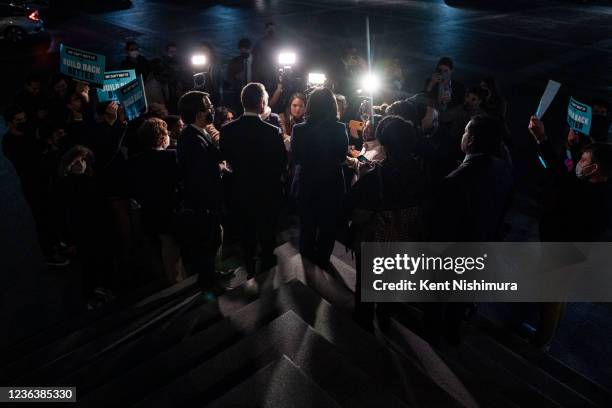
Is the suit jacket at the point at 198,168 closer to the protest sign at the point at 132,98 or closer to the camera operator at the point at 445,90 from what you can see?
the protest sign at the point at 132,98

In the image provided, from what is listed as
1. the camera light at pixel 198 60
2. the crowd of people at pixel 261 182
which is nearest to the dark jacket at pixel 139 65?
the camera light at pixel 198 60

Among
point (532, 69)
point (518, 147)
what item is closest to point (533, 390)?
point (518, 147)

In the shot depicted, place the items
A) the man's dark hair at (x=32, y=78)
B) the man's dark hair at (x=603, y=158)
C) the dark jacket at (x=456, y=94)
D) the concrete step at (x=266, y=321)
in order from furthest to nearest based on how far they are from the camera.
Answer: the dark jacket at (x=456, y=94), the man's dark hair at (x=32, y=78), the man's dark hair at (x=603, y=158), the concrete step at (x=266, y=321)

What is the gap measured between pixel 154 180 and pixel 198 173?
393 mm

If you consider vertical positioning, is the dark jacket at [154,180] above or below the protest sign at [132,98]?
below

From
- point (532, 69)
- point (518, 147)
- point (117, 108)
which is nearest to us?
point (117, 108)

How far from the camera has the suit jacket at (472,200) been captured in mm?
3238

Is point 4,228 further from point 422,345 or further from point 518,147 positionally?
point 518,147

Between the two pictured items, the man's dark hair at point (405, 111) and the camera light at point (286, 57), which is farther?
the camera light at point (286, 57)

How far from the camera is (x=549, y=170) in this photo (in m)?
3.89

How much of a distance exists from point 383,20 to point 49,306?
63.5ft

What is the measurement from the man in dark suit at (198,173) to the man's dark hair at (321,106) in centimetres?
91

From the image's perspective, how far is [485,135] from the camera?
10.5 ft

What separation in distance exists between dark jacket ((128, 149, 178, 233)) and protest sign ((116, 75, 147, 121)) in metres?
1.32
